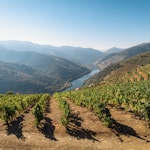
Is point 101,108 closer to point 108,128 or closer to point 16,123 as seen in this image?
point 108,128

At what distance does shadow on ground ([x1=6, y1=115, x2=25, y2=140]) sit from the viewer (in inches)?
961

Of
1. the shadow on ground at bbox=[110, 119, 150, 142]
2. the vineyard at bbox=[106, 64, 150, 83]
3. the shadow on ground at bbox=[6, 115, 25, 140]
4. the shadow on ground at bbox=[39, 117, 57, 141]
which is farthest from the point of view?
the vineyard at bbox=[106, 64, 150, 83]

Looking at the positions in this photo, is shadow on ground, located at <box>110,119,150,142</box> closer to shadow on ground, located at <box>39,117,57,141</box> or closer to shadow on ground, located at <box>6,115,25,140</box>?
shadow on ground, located at <box>39,117,57,141</box>

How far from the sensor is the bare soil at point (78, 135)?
21.5 metres

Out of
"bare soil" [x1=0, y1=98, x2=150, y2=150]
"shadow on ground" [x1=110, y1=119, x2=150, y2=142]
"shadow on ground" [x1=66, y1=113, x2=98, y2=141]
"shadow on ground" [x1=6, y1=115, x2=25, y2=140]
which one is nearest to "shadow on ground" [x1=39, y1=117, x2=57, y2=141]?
"bare soil" [x1=0, y1=98, x2=150, y2=150]

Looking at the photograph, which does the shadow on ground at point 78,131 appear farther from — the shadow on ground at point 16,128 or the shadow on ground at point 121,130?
the shadow on ground at point 16,128

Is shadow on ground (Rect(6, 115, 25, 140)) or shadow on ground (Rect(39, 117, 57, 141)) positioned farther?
shadow on ground (Rect(6, 115, 25, 140))

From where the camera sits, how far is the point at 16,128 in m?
26.4

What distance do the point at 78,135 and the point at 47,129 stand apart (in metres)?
4.27

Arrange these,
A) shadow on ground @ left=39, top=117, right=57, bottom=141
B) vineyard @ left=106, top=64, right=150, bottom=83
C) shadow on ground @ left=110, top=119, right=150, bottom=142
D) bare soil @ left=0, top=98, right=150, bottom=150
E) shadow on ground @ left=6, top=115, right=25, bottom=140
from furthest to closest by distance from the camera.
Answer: vineyard @ left=106, top=64, right=150, bottom=83 → shadow on ground @ left=6, top=115, right=25, bottom=140 → shadow on ground @ left=39, top=117, right=57, bottom=141 → shadow on ground @ left=110, top=119, right=150, bottom=142 → bare soil @ left=0, top=98, right=150, bottom=150

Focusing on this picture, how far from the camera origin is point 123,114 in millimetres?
→ 30578

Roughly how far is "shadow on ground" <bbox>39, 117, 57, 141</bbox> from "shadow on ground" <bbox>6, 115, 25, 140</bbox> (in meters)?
2.58

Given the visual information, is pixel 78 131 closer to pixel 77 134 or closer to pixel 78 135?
pixel 77 134

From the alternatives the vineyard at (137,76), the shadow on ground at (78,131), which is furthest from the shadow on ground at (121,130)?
the vineyard at (137,76)
